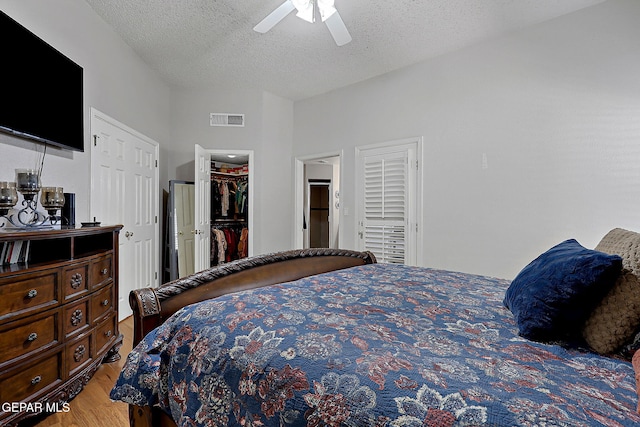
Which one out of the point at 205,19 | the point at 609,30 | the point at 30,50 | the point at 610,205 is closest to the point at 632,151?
the point at 610,205

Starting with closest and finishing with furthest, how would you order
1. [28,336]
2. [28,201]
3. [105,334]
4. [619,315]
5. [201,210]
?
[619,315] → [28,336] → [28,201] → [105,334] → [201,210]

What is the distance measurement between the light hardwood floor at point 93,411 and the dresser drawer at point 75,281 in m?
0.61

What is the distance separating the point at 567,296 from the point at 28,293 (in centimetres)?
217

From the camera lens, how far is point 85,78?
262 cm

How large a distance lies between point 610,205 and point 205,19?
3.68 m

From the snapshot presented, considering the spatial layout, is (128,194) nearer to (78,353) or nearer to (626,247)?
(78,353)

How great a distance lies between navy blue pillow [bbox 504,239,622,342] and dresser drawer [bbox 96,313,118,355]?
2.37 m

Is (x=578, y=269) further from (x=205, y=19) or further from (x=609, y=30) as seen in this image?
(x=205, y=19)

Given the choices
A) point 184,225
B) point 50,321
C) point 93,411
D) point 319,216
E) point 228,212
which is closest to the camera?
point 50,321

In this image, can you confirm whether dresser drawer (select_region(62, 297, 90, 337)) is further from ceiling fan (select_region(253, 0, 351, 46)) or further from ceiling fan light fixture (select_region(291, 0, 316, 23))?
ceiling fan light fixture (select_region(291, 0, 316, 23))

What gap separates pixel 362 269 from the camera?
1916 mm

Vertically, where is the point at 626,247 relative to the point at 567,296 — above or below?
above

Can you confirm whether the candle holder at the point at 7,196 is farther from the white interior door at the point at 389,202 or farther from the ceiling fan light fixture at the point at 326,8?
the white interior door at the point at 389,202

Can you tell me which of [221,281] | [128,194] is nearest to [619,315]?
[221,281]
